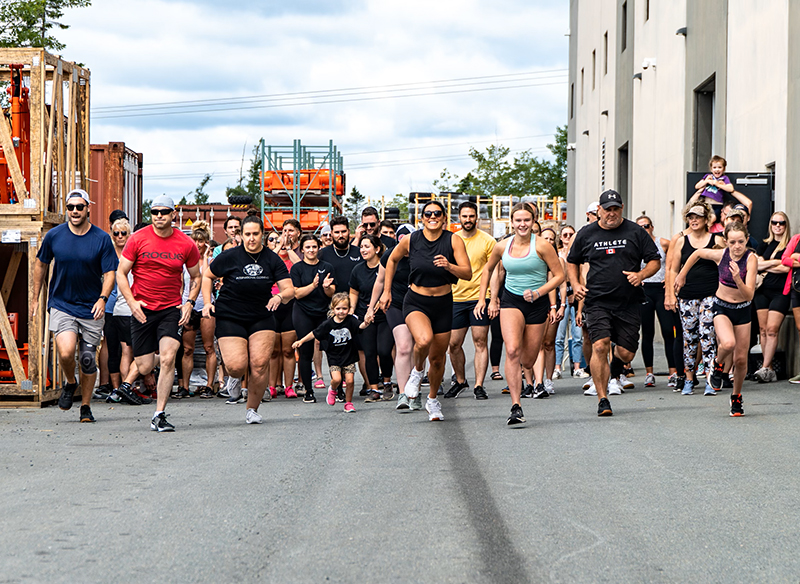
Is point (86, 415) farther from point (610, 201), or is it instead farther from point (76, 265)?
point (610, 201)

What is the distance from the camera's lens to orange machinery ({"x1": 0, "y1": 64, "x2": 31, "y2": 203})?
1165 centimetres

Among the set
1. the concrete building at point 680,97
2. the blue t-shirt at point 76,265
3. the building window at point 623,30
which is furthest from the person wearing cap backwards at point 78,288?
the building window at point 623,30

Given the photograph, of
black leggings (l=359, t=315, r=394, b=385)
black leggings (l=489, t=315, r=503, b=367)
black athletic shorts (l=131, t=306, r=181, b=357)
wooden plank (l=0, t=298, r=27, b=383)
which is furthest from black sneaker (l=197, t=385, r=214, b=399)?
black leggings (l=489, t=315, r=503, b=367)

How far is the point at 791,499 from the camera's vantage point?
621cm

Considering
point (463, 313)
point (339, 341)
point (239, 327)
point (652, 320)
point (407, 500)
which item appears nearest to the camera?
point (407, 500)

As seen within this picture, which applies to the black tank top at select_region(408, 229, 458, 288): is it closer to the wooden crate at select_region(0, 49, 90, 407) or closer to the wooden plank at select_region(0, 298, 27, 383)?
the wooden crate at select_region(0, 49, 90, 407)

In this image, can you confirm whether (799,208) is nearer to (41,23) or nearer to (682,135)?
(682,135)

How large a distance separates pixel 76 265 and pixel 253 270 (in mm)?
1722

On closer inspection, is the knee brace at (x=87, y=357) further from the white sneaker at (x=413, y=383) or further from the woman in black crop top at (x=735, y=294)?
the woman in black crop top at (x=735, y=294)

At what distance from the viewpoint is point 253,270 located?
9719mm

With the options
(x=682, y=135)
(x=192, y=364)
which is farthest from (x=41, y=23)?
(x=192, y=364)

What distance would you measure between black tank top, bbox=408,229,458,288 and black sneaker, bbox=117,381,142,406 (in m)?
3.59

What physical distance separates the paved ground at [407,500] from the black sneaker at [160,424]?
14cm

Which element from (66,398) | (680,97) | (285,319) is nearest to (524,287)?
(285,319)
